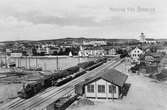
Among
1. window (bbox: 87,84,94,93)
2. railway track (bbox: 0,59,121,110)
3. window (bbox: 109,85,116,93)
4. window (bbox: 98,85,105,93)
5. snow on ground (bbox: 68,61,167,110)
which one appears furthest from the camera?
window (bbox: 87,84,94,93)

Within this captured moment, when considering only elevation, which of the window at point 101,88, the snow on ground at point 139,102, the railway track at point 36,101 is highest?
the window at point 101,88

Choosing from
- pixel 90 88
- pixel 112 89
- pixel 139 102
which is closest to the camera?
pixel 139 102

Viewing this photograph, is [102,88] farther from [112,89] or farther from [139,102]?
[139,102]

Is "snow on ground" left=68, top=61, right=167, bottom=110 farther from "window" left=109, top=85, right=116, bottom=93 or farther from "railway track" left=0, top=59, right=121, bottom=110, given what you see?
"railway track" left=0, top=59, right=121, bottom=110

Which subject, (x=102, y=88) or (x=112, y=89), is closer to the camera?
(x=112, y=89)

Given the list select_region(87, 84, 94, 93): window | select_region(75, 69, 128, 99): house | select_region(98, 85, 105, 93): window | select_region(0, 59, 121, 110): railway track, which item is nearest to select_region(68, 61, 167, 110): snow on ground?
select_region(75, 69, 128, 99): house

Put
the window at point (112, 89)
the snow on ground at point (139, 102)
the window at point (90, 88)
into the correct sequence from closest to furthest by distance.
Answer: the snow on ground at point (139, 102)
the window at point (112, 89)
the window at point (90, 88)

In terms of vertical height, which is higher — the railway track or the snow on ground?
the snow on ground

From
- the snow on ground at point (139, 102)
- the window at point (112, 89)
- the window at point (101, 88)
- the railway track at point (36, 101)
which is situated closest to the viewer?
the snow on ground at point (139, 102)

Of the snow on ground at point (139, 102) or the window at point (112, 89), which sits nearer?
the snow on ground at point (139, 102)

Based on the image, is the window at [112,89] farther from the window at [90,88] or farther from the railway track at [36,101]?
the railway track at [36,101]

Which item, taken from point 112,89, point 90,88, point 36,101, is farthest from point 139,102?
point 36,101

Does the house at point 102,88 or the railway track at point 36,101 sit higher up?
the house at point 102,88

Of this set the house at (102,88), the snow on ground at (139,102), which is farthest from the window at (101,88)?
the snow on ground at (139,102)
